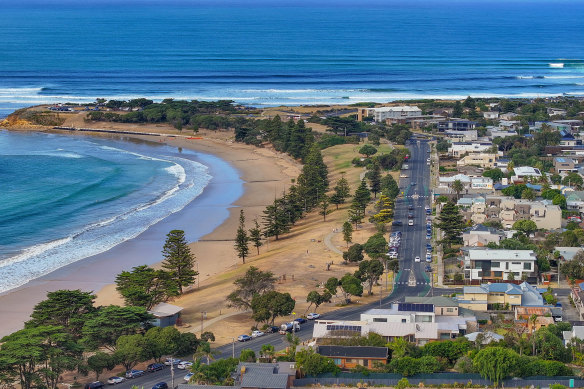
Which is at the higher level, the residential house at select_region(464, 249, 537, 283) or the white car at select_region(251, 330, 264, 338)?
the residential house at select_region(464, 249, 537, 283)

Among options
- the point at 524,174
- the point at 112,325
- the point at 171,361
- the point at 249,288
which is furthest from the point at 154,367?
the point at 524,174

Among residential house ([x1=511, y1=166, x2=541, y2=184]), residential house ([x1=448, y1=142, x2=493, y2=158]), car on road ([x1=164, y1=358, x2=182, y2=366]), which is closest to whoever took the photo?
A: car on road ([x1=164, y1=358, x2=182, y2=366])

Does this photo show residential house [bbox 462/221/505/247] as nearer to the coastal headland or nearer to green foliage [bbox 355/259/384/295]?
the coastal headland

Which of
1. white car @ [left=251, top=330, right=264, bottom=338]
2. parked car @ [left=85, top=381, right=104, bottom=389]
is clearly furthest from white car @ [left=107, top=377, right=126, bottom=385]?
white car @ [left=251, top=330, right=264, bottom=338]

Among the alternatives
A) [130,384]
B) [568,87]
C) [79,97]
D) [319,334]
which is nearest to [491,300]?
[319,334]

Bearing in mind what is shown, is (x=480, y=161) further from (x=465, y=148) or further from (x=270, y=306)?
(x=270, y=306)

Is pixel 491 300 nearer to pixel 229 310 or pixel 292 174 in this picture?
pixel 229 310
